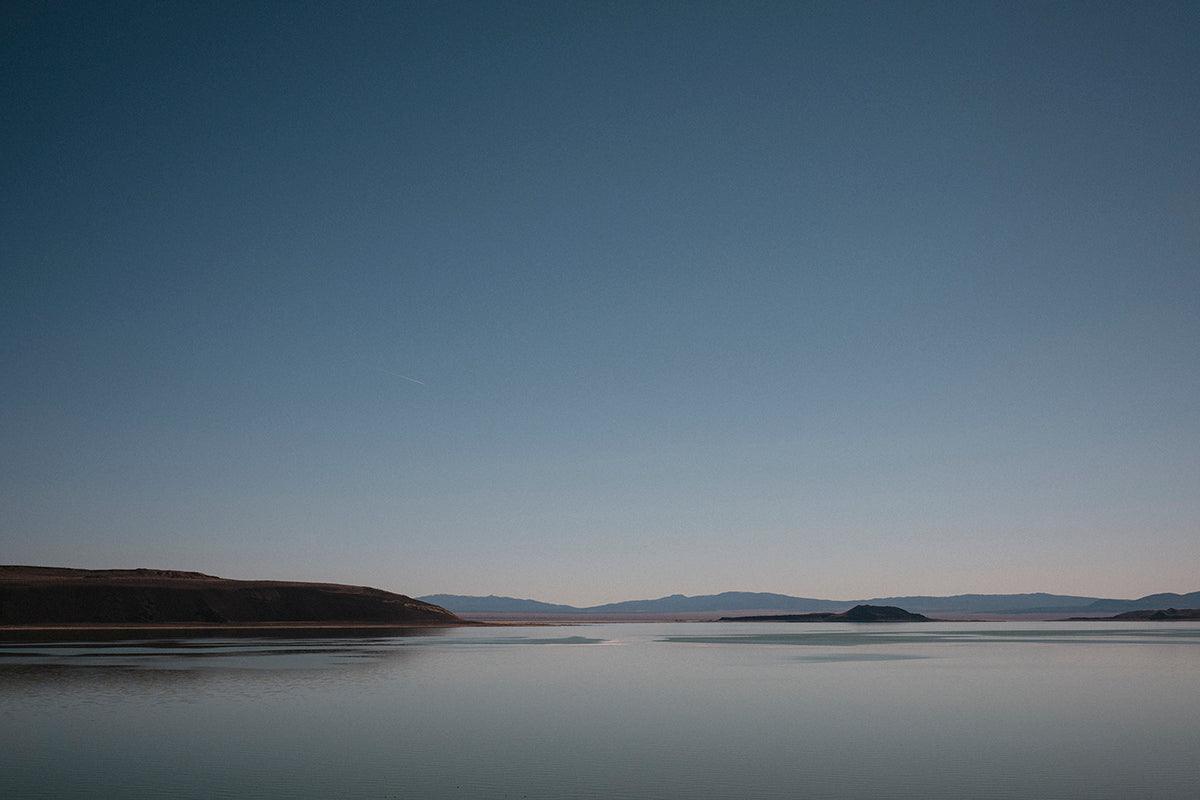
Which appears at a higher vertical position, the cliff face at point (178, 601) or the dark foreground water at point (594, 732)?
the cliff face at point (178, 601)

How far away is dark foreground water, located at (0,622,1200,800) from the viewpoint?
16203 millimetres

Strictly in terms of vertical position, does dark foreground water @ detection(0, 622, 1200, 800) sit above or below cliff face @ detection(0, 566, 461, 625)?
below

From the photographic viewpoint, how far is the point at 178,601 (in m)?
100

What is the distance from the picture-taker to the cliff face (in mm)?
90062

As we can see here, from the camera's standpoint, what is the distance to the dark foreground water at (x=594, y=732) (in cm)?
1620

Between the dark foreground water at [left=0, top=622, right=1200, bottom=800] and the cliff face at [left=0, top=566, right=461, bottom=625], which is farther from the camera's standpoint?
the cliff face at [left=0, top=566, right=461, bottom=625]

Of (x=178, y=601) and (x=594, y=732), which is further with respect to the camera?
(x=178, y=601)

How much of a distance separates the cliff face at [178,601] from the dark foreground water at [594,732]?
5584cm

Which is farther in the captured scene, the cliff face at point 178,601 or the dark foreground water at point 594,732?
the cliff face at point 178,601

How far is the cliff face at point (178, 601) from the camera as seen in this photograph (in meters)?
90.1

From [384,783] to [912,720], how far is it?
568 inches

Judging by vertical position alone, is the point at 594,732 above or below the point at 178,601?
below

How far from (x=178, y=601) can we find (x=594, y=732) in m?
90.9

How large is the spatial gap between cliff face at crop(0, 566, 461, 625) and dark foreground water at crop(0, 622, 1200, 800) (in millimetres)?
55839
